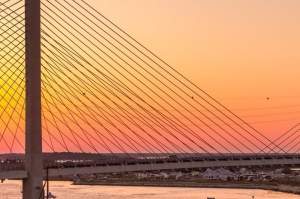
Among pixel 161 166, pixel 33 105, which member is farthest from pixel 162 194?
pixel 33 105

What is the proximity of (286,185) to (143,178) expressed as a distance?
175 feet

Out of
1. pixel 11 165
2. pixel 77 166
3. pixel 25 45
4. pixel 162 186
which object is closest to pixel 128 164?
pixel 77 166

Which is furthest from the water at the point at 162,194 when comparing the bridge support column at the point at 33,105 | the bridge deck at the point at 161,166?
the bridge support column at the point at 33,105

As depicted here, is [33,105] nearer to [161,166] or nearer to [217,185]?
[161,166]

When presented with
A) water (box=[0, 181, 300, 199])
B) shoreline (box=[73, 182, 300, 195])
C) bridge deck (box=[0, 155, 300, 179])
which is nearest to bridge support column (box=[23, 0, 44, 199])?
bridge deck (box=[0, 155, 300, 179])

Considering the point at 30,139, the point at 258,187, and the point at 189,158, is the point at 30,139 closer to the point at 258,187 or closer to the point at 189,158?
the point at 189,158

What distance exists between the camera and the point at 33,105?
95.2ft

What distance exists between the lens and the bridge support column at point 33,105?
28.8m

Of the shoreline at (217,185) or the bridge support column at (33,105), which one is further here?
the shoreline at (217,185)

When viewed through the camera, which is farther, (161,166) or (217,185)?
(217,185)

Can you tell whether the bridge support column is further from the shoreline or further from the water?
the shoreline

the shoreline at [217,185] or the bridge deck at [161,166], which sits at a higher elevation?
the shoreline at [217,185]

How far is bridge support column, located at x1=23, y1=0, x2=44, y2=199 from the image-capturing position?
28781mm

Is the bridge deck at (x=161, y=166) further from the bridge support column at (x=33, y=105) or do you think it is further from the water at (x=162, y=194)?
Answer: the water at (x=162, y=194)
